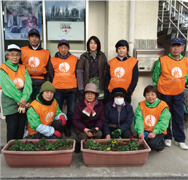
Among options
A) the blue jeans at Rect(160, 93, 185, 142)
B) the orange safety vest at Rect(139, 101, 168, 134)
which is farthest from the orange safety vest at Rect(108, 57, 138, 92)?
the blue jeans at Rect(160, 93, 185, 142)

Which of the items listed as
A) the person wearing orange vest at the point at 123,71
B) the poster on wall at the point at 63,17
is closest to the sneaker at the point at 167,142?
the person wearing orange vest at the point at 123,71

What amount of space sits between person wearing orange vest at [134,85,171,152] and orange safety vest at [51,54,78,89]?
1353 mm

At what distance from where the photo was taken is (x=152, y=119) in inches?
127

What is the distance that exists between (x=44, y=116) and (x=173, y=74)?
2344 millimetres

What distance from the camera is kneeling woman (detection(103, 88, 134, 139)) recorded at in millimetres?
3199

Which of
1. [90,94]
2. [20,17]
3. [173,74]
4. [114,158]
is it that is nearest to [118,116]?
[90,94]

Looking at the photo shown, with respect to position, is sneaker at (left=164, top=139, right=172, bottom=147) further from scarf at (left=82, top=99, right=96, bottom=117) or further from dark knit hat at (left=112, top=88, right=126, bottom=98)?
scarf at (left=82, top=99, right=96, bottom=117)

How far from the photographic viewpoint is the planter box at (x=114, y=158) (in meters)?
2.54

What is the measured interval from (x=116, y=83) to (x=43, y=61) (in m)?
1.43

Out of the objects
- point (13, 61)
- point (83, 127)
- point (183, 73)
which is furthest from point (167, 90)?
point (13, 61)

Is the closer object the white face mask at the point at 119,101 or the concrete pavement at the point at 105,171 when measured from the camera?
the concrete pavement at the point at 105,171

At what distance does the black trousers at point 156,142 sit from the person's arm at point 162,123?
0.27 feet

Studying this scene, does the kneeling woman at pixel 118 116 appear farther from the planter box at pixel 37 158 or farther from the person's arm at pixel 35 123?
the person's arm at pixel 35 123

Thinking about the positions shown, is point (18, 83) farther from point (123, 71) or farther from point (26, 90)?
point (123, 71)
